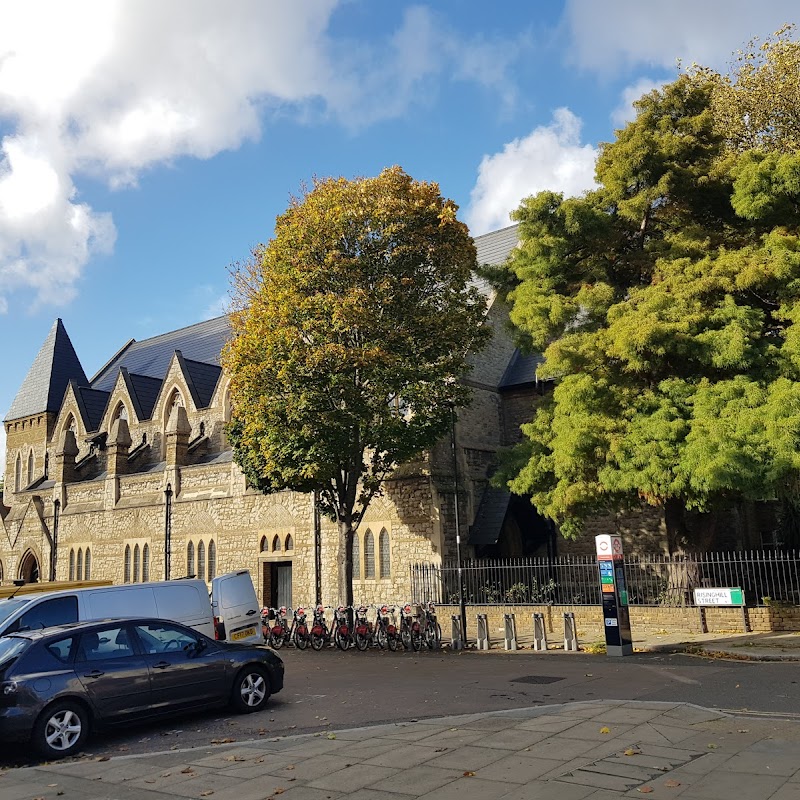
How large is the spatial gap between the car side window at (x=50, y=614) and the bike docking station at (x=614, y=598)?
957 cm

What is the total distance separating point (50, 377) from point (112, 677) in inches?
1583

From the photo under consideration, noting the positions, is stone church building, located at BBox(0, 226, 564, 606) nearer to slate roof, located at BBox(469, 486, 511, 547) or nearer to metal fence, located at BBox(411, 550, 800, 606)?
slate roof, located at BBox(469, 486, 511, 547)

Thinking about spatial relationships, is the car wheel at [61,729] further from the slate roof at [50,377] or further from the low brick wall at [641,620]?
the slate roof at [50,377]

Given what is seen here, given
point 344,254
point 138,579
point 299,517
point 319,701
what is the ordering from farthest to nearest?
point 138,579, point 299,517, point 344,254, point 319,701

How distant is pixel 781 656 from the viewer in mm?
14469

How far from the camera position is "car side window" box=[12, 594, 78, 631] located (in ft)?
38.5

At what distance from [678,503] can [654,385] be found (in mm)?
3006

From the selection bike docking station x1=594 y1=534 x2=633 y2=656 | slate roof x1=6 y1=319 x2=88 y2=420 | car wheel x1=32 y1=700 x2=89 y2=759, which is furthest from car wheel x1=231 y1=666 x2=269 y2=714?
slate roof x1=6 y1=319 x2=88 y2=420

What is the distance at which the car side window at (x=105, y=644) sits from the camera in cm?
958

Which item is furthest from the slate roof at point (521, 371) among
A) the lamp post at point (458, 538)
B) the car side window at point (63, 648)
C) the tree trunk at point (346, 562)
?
the car side window at point (63, 648)

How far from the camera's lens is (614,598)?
1581cm

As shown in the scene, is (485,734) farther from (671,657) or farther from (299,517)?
(299,517)

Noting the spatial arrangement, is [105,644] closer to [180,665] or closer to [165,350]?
[180,665]

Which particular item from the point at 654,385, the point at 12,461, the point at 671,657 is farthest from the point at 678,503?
the point at 12,461
